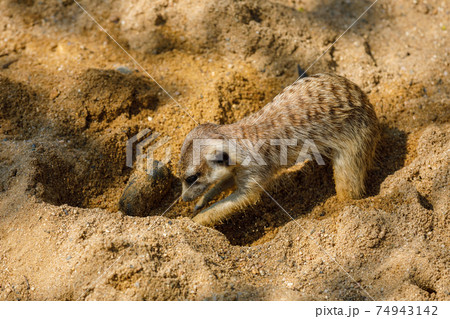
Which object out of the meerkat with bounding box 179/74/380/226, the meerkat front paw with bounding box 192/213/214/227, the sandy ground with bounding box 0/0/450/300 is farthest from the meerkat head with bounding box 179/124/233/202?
the sandy ground with bounding box 0/0/450/300

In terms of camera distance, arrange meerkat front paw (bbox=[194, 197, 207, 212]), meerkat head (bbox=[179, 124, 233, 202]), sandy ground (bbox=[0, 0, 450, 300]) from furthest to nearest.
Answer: meerkat front paw (bbox=[194, 197, 207, 212])
meerkat head (bbox=[179, 124, 233, 202])
sandy ground (bbox=[0, 0, 450, 300])

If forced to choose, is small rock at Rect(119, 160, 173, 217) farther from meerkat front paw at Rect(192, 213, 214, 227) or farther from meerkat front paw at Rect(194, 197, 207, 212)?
meerkat front paw at Rect(192, 213, 214, 227)

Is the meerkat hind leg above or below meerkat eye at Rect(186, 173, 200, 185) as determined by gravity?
below

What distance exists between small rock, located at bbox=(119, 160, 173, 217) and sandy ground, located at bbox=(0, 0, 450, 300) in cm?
13

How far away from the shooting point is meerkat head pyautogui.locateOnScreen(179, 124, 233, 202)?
3205 mm

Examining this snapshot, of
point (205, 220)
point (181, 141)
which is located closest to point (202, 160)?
point (205, 220)

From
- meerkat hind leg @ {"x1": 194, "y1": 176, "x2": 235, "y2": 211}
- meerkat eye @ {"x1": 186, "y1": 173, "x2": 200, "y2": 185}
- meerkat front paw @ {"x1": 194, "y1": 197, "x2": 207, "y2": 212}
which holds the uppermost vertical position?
meerkat eye @ {"x1": 186, "y1": 173, "x2": 200, "y2": 185}

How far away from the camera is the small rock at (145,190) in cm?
328

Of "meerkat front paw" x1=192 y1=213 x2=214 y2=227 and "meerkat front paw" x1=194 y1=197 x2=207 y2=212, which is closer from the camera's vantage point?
"meerkat front paw" x1=192 y1=213 x2=214 y2=227

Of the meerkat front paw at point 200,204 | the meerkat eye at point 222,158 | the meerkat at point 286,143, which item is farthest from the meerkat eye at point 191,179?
the meerkat front paw at point 200,204

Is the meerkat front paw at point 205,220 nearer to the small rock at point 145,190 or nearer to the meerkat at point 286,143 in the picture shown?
the meerkat at point 286,143

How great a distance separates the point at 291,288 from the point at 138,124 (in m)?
1.91

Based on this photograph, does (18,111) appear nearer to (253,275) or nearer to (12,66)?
(12,66)

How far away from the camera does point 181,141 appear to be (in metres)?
3.78
